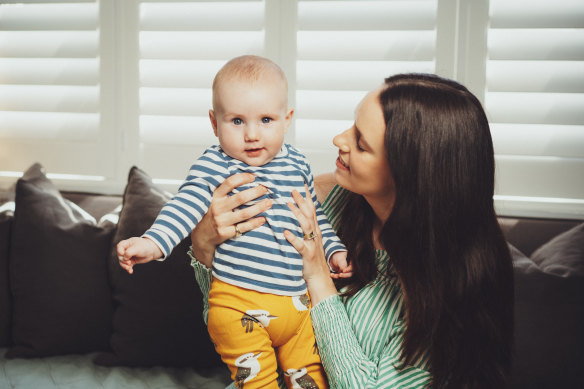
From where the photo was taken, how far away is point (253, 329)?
1277mm

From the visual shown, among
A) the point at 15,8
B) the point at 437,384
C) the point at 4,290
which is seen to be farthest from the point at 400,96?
the point at 15,8

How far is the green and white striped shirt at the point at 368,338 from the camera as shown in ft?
4.35

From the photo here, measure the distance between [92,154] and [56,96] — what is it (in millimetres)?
294

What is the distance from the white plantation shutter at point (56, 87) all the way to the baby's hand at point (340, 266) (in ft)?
4.53

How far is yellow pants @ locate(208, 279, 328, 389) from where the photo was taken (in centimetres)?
127

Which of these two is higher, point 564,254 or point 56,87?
point 56,87

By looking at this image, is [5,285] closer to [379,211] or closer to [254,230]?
[254,230]

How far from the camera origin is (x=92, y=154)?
2496mm

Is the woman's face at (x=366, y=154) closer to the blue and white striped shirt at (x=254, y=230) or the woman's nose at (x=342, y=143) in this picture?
the woman's nose at (x=342, y=143)

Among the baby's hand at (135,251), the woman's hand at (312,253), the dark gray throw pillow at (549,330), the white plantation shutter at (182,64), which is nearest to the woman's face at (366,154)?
the woman's hand at (312,253)

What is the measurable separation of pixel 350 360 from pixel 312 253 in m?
0.26

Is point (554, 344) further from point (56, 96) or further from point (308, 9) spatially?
point (56, 96)

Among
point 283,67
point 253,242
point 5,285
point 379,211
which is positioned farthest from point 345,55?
point 5,285

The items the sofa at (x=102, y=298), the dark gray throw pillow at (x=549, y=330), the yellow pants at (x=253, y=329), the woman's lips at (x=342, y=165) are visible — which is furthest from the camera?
the sofa at (x=102, y=298)
